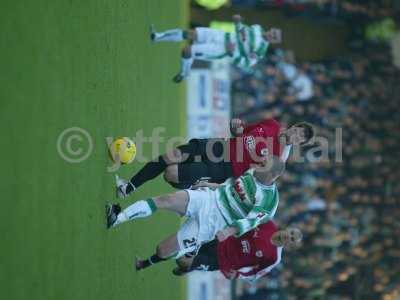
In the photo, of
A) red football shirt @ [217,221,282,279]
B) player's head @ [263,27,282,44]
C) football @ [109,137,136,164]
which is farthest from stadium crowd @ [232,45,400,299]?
football @ [109,137,136,164]

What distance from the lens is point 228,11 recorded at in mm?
13734

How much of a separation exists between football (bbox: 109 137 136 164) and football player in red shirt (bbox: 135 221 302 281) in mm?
1160

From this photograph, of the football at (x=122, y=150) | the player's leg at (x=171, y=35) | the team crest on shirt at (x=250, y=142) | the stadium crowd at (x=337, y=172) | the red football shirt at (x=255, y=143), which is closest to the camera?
the red football shirt at (x=255, y=143)

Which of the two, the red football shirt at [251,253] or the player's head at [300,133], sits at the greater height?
the player's head at [300,133]

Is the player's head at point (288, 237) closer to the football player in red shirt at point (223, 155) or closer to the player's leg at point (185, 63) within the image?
the football player in red shirt at point (223, 155)

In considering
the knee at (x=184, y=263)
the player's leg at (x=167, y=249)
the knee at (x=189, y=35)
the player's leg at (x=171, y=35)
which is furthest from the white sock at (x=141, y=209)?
the knee at (x=189, y=35)

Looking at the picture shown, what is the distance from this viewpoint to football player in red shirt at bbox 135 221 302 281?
22.5ft

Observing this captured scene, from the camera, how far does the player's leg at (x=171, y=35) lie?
947 cm

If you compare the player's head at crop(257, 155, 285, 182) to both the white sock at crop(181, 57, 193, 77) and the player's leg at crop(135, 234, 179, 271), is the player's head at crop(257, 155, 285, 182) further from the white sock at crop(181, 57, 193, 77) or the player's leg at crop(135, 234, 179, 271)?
the white sock at crop(181, 57, 193, 77)

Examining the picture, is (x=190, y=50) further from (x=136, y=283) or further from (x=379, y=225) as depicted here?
(x=379, y=225)

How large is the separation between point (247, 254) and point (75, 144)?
2205mm

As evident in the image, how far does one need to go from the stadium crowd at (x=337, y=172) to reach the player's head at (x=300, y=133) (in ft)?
20.1

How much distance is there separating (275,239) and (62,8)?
3331 millimetres

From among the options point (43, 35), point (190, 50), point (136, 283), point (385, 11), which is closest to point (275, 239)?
point (136, 283)
